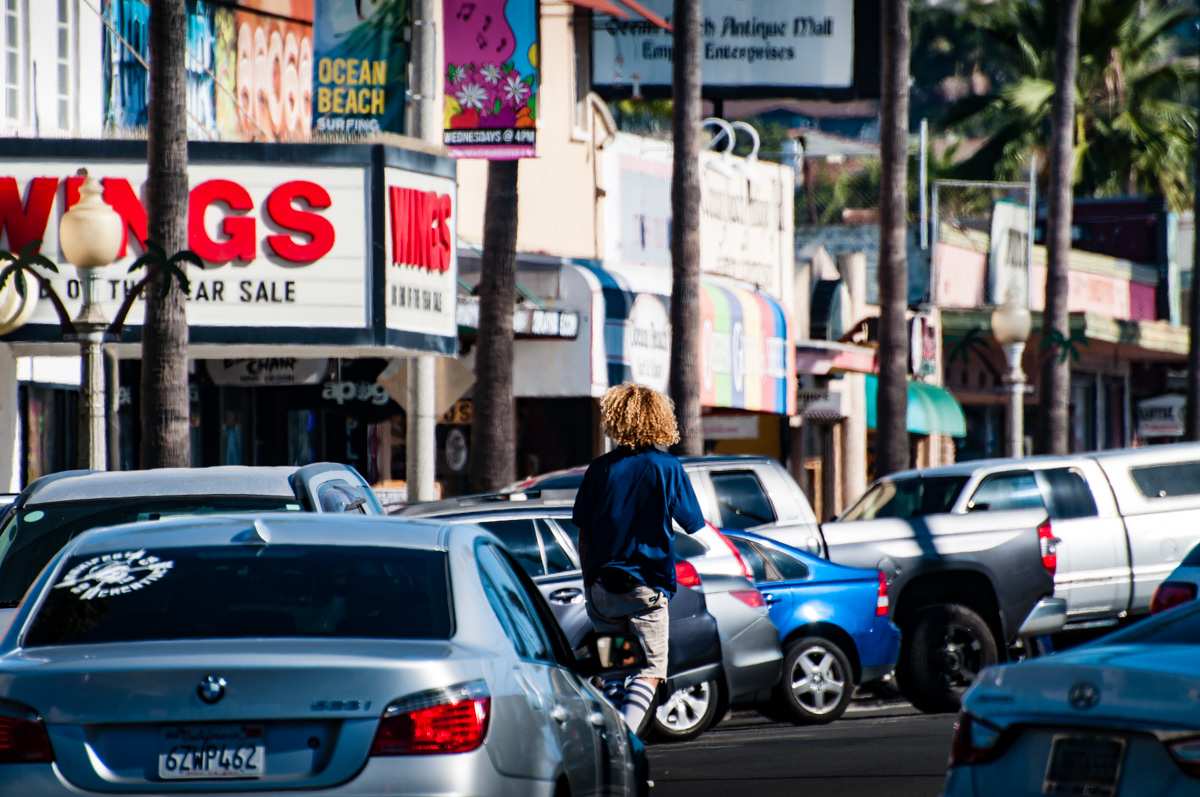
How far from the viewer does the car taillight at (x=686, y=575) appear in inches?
574

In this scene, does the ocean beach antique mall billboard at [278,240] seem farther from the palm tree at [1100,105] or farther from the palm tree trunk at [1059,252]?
the palm tree at [1100,105]

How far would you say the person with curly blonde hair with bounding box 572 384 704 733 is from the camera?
11.1 m

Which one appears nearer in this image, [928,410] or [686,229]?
[686,229]

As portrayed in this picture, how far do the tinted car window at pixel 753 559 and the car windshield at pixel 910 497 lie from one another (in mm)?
3425

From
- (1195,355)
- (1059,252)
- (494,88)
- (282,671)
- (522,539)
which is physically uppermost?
(494,88)

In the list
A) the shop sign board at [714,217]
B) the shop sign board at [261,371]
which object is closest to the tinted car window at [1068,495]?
the shop sign board at [261,371]

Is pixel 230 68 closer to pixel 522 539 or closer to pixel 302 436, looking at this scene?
pixel 302 436

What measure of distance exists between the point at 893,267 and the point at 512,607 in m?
22.8

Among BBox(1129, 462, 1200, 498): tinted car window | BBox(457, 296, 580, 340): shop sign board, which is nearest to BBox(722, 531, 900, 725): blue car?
BBox(1129, 462, 1200, 498): tinted car window

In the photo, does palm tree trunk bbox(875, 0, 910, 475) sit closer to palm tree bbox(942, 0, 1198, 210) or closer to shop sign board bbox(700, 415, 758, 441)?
shop sign board bbox(700, 415, 758, 441)

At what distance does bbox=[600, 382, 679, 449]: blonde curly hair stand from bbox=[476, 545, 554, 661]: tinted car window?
3.34 metres

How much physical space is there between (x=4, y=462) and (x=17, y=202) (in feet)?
8.58

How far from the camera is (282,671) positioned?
6.43 m

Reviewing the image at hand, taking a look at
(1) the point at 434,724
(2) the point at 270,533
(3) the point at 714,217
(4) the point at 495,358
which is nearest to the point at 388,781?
(1) the point at 434,724
